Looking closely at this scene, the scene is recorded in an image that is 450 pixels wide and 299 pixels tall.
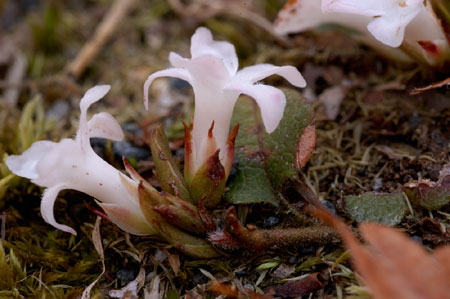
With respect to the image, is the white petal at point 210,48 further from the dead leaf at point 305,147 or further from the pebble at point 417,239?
the pebble at point 417,239

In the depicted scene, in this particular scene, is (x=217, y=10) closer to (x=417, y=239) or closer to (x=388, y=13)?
(x=388, y=13)

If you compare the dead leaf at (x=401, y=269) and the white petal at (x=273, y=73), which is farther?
the white petal at (x=273, y=73)

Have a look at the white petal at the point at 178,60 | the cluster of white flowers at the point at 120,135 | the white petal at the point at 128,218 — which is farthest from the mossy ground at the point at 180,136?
the white petal at the point at 178,60

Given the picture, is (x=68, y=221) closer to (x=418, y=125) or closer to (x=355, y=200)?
(x=355, y=200)

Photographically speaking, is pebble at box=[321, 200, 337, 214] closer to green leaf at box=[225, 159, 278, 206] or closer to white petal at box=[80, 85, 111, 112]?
green leaf at box=[225, 159, 278, 206]

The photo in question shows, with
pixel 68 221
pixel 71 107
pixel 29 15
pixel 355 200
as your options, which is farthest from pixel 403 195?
pixel 29 15

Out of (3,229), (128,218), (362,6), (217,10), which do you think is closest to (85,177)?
(128,218)
